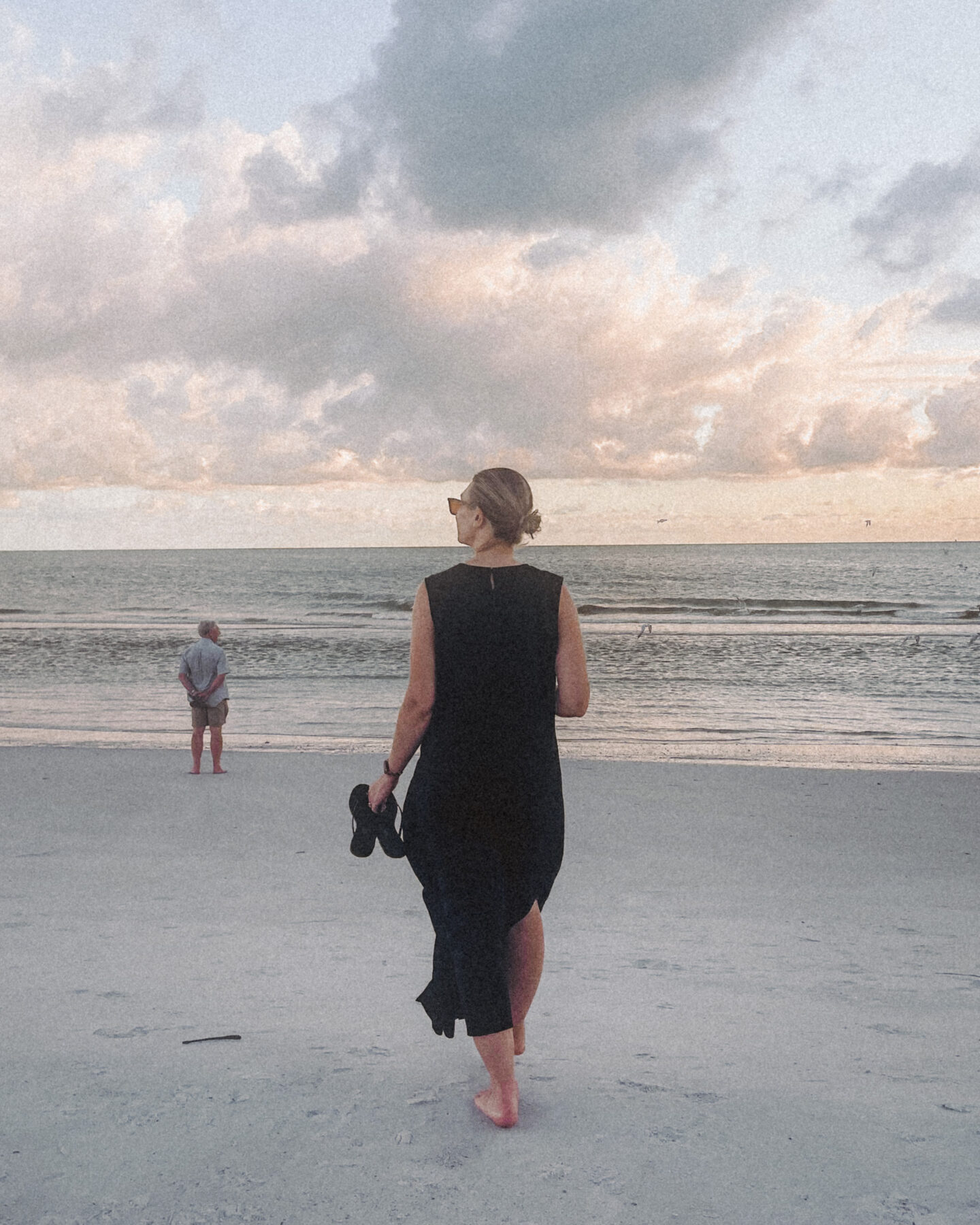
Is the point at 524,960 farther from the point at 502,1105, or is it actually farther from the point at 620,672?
the point at 620,672

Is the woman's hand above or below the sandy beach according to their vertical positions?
above

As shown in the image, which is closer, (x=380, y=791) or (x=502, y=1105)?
(x=502, y=1105)

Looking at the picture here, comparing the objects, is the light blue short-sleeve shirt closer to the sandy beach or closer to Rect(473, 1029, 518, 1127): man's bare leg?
the sandy beach

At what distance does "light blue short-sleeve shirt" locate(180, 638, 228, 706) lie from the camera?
27.6ft

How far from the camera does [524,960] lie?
106 inches

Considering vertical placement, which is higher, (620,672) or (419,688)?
(419,688)

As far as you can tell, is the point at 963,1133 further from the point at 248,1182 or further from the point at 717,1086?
the point at 248,1182

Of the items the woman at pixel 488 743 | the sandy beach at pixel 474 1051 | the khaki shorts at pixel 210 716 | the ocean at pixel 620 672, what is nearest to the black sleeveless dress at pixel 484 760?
the woman at pixel 488 743

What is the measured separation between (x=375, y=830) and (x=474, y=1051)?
0.90m

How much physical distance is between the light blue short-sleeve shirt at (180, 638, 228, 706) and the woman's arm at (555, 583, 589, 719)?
6.25 metres

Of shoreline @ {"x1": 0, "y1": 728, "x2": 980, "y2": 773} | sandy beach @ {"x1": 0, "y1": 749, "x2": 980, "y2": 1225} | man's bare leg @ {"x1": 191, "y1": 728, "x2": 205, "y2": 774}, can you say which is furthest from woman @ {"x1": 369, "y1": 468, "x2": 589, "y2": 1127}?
shoreline @ {"x1": 0, "y1": 728, "x2": 980, "y2": 773}

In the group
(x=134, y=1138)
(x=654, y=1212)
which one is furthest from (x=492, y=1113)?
(x=134, y=1138)

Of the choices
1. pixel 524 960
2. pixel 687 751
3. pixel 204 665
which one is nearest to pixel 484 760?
pixel 524 960

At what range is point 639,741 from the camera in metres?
12.0
